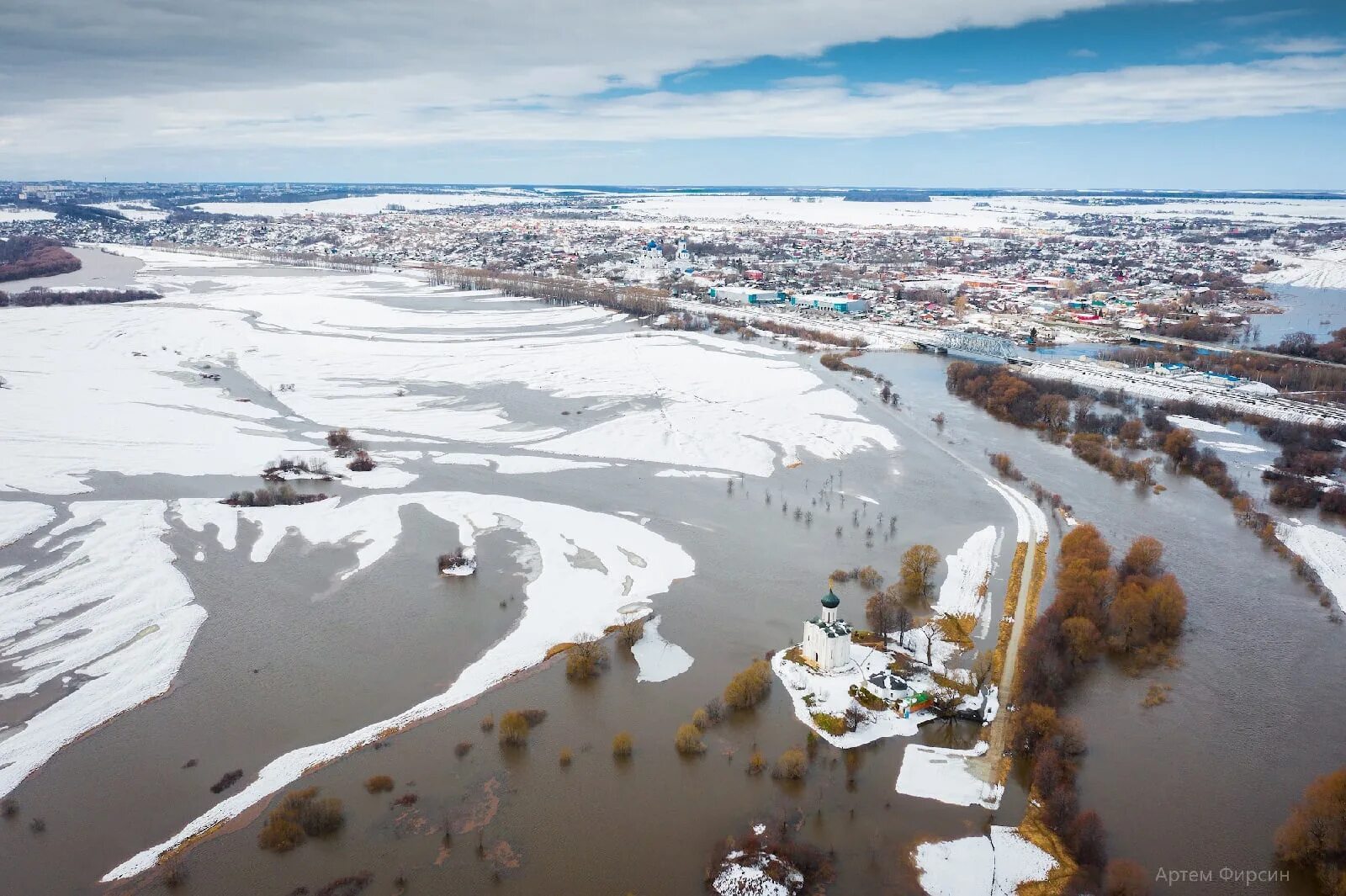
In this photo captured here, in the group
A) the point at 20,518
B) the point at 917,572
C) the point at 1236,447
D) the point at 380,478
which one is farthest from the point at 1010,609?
the point at 20,518

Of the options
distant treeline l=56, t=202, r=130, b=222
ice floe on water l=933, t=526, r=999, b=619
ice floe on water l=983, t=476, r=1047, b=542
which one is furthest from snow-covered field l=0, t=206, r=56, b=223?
ice floe on water l=933, t=526, r=999, b=619

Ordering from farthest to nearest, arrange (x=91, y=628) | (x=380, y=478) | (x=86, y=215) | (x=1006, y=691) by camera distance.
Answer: (x=86, y=215) < (x=380, y=478) < (x=91, y=628) < (x=1006, y=691)

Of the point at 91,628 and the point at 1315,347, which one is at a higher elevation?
the point at 1315,347

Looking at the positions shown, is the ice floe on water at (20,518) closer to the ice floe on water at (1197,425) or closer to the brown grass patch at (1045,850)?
the brown grass patch at (1045,850)

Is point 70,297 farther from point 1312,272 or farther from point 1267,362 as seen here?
point 1312,272

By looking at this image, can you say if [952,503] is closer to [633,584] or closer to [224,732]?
[633,584]

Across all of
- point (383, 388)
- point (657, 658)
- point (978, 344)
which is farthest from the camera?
point (978, 344)

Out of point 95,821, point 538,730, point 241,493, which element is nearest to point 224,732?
point 95,821
